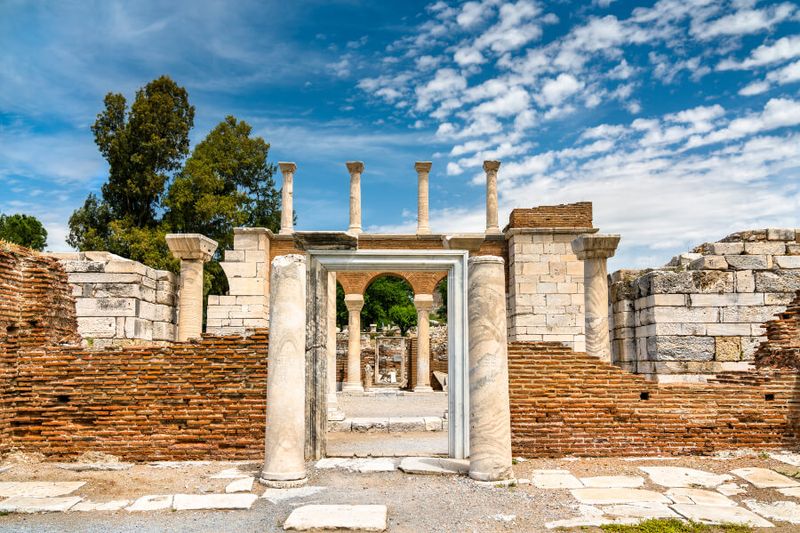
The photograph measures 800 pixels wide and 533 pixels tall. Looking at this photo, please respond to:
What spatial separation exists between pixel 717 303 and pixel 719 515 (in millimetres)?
5813

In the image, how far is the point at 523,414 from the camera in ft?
27.7

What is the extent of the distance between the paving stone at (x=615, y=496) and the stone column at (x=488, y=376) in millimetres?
903

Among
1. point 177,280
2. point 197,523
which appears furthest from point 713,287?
point 177,280

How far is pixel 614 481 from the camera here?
22.6ft

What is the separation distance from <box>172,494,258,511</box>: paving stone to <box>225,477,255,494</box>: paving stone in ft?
0.81

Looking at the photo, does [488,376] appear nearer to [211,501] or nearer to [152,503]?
[211,501]

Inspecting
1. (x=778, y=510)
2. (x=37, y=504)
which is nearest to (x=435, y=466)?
(x=778, y=510)

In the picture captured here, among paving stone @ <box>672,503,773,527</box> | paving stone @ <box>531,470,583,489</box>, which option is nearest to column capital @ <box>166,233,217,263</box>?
paving stone @ <box>531,470,583,489</box>

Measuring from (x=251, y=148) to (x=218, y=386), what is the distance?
79.2 feet

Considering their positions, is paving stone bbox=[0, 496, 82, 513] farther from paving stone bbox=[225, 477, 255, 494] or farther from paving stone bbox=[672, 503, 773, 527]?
paving stone bbox=[672, 503, 773, 527]

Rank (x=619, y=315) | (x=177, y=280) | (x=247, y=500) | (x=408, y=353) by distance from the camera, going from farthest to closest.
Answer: (x=408, y=353) → (x=177, y=280) → (x=619, y=315) → (x=247, y=500)

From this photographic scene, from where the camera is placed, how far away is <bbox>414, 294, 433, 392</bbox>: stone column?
21.7 m

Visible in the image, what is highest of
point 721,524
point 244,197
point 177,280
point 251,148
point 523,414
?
point 251,148

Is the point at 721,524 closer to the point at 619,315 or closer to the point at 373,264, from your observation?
the point at 373,264
